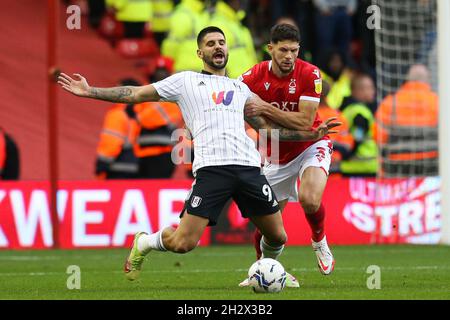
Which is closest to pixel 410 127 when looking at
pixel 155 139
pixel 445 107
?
pixel 445 107

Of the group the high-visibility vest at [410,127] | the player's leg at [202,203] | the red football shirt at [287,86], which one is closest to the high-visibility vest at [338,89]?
the high-visibility vest at [410,127]

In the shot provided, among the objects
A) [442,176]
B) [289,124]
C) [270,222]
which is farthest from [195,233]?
[442,176]

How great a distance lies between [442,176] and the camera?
17.1 meters

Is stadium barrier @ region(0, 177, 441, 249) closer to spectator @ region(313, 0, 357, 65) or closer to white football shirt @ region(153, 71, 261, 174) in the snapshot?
spectator @ region(313, 0, 357, 65)

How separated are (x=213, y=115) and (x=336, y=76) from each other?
34.3ft

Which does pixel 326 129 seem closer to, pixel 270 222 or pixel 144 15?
pixel 270 222

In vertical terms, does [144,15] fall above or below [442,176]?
above

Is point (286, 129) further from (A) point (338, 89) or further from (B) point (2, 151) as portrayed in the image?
(A) point (338, 89)

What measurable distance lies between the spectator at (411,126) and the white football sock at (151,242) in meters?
8.35

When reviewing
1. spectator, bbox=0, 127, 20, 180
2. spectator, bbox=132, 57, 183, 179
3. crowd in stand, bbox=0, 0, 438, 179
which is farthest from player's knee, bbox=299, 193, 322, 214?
spectator, bbox=0, 127, 20, 180

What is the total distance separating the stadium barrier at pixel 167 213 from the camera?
1655 cm

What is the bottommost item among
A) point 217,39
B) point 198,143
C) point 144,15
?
point 198,143
